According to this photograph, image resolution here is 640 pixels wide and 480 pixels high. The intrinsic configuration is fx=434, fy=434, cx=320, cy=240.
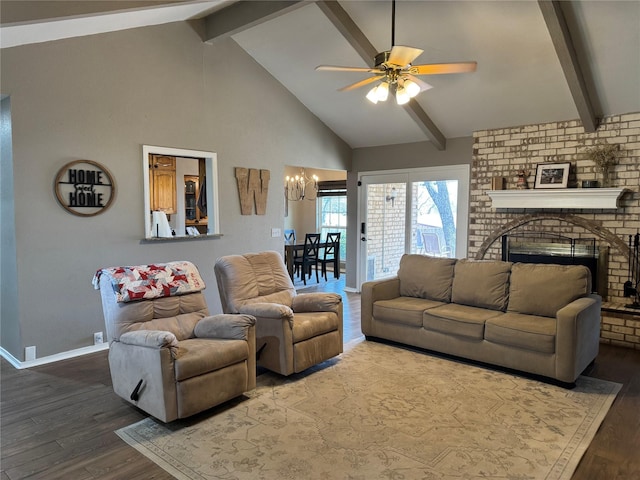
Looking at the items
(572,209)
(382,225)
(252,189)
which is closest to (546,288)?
(572,209)

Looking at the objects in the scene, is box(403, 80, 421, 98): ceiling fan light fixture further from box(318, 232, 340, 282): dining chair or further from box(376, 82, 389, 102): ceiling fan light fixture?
box(318, 232, 340, 282): dining chair

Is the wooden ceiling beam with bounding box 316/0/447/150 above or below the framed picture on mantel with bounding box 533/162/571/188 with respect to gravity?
above

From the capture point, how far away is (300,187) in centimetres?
1017

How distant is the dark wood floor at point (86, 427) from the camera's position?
235 centimetres

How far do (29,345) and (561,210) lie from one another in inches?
226

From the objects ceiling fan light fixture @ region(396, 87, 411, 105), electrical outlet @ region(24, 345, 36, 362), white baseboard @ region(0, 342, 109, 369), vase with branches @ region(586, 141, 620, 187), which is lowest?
white baseboard @ region(0, 342, 109, 369)

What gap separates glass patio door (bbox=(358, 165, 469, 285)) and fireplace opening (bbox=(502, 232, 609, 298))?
0.73 meters

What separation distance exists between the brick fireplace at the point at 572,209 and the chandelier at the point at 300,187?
482 centimetres

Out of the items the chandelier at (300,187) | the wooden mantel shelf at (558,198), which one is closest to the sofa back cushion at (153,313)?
Result: the wooden mantel shelf at (558,198)

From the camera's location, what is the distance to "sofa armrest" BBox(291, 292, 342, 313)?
3.90 meters

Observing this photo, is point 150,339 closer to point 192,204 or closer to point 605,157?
point 605,157

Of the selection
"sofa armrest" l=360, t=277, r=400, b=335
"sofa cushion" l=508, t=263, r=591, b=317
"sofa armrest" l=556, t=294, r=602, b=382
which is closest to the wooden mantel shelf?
"sofa cushion" l=508, t=263, r=591, b=317

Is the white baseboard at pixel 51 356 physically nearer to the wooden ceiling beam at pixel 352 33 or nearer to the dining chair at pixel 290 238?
the wooden ceiling beam at pixel 352 33

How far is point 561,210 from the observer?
16.8 ft
